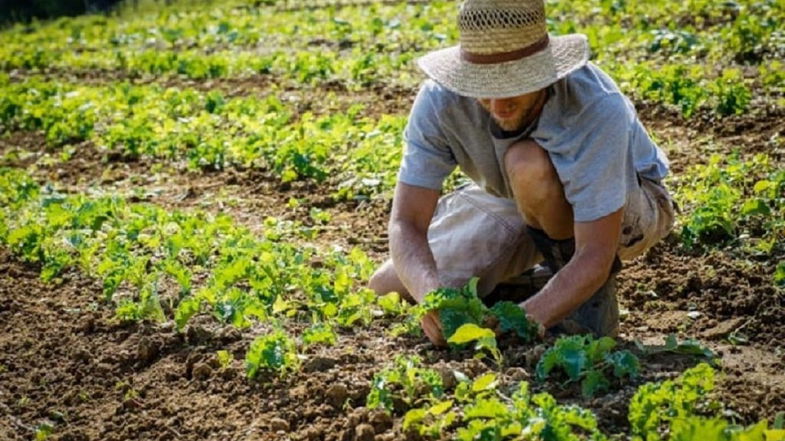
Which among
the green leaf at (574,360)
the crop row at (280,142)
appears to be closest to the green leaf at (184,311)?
the green leaf at (574,360)

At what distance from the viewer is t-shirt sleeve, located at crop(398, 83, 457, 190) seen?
4.39m

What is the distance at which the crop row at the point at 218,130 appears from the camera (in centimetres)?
713

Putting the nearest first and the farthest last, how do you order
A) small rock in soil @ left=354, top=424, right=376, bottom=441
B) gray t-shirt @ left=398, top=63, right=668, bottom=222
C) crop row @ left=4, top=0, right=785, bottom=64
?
small rock in soil @ left=354, top=424, right=376, bottom=441 < gray t-shirt @ left=398, top=63, right=668, bottom=222 < crop row @ left=4, top=0, right=785, bottom=64

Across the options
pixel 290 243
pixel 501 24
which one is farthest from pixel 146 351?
pixel 501 24

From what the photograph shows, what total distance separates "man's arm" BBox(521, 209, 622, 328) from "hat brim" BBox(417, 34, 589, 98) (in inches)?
19.6

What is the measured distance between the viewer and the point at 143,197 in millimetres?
7246

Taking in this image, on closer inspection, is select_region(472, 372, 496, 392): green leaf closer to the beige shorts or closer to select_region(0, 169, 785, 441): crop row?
select_region(0, 169, 785, 441): crop row

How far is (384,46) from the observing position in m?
11.3

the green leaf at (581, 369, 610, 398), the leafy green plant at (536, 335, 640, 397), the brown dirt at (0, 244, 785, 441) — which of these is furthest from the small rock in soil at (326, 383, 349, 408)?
the green leaf at (581, 369, 610, 398)

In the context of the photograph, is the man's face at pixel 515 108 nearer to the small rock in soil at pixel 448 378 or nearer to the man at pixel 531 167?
the man at pixel 531 167

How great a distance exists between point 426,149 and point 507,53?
59 cm

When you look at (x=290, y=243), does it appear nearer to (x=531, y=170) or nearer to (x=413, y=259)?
(x=413, y=259)

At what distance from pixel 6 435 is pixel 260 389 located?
0.89m

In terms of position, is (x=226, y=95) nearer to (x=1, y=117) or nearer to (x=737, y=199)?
(x=1, y=117)
